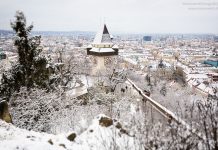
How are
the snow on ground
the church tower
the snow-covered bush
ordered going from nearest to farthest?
the snow on ground, the snow-covered bush, the church tower

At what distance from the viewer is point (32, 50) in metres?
13.2

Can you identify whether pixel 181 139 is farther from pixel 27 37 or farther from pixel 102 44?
pixel 102 44

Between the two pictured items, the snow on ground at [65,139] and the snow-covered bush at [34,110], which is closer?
the snow on ground at [65,139]

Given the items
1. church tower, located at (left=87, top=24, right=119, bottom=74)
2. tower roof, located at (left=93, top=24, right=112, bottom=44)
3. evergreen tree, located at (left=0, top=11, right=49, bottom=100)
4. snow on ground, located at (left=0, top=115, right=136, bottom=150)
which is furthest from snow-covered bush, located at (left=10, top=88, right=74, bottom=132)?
tower roof, located at (left=93, top=24, right=112, bottom=44)

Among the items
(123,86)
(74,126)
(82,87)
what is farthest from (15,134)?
(123,86)

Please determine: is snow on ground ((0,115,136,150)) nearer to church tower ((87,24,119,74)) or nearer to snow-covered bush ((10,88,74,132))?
snow-covered bush ((10,88,74,132))

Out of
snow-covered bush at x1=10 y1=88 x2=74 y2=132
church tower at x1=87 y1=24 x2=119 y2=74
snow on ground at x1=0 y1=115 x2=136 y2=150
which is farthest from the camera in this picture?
church tower at x1=87 y1=24 x2=119 y2=74

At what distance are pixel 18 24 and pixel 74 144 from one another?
25.8ft

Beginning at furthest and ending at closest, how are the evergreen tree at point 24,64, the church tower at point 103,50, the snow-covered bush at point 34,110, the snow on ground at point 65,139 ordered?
the church tower at point 103,50, the evergreen tree at point 24,64, the snow-covered bush at point 34,110, the snow on ground at point 65,139

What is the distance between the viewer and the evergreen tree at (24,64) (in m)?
12.9

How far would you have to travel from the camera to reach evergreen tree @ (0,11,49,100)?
12.9 m

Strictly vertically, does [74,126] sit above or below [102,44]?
below

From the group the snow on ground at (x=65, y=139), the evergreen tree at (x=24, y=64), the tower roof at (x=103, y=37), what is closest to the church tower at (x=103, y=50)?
the tower roof at (x=103, y=37)

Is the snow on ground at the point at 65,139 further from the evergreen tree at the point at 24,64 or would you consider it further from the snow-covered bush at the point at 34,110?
the evergreen tree at the point at 24,64
